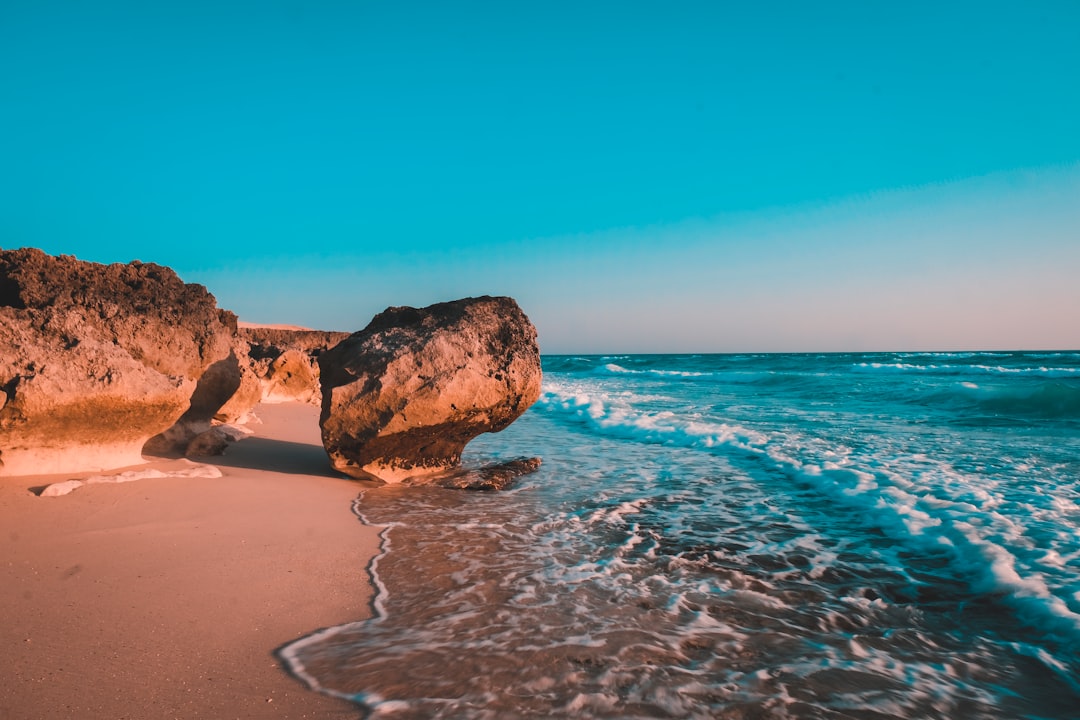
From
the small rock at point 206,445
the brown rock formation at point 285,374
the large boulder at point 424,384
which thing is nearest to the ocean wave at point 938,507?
the large boulder at point 424,384

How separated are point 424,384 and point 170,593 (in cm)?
298

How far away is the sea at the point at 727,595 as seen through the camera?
2.47 metres

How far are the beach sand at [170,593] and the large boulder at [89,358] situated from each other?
396 millimetres

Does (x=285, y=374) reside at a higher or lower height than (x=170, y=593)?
higher

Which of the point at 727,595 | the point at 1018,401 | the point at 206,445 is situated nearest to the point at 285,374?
the point at 206,445

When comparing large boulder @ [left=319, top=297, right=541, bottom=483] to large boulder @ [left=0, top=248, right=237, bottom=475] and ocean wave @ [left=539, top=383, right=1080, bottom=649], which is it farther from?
ocean wave @ [left=539, top=383, right=1080, bottom=649]

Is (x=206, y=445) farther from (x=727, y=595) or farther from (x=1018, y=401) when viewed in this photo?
(x=1018, y=401)

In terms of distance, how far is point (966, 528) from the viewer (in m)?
4.61

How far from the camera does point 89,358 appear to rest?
4930 millimetres

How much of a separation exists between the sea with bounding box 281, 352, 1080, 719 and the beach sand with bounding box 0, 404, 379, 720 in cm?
21

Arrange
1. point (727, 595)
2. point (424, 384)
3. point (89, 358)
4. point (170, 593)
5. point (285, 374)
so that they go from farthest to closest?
point (285, 374), point (424, 384), point (89, 358), point (727, 595), point (170, 593)

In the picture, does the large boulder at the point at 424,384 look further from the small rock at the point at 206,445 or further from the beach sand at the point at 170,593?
the small rock at the point at 206,445

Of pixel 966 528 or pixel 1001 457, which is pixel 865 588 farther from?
pixel 1001 457

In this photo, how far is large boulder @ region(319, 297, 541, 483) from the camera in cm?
576
